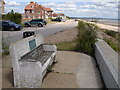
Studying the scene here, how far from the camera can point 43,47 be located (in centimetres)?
728

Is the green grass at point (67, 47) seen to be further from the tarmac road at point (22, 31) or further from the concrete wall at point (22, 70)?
the concrete wall at point (22, 70)

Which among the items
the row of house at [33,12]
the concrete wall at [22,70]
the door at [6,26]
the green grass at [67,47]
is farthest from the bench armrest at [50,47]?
→ the row of house at [33,12]

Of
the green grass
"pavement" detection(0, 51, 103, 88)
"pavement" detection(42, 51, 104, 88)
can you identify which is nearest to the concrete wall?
"pavement" detection(0, 51, 103, 88)

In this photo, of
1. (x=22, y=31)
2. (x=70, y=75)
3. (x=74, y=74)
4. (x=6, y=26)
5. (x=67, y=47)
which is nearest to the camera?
(x=70, y=75)

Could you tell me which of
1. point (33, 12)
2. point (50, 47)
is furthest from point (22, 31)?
point (33, 12)

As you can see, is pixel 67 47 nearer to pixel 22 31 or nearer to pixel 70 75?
pixel 70 75

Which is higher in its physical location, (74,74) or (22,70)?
(22,70)

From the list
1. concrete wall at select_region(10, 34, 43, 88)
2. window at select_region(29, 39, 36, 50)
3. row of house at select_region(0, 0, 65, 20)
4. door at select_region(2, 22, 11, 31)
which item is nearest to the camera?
Result: concrete wall at select_region(10, 34, 43, 88)

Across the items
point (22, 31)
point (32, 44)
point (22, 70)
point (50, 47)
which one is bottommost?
point (22, 70)

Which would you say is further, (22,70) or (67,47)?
(67,47)

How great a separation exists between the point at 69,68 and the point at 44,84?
1.75 metres

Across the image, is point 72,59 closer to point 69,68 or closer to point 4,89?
point 69,68

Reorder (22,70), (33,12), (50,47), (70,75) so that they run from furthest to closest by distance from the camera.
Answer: (33,12) < (50,47) < (70,75) < (22,70)

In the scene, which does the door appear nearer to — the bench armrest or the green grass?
the green grass
